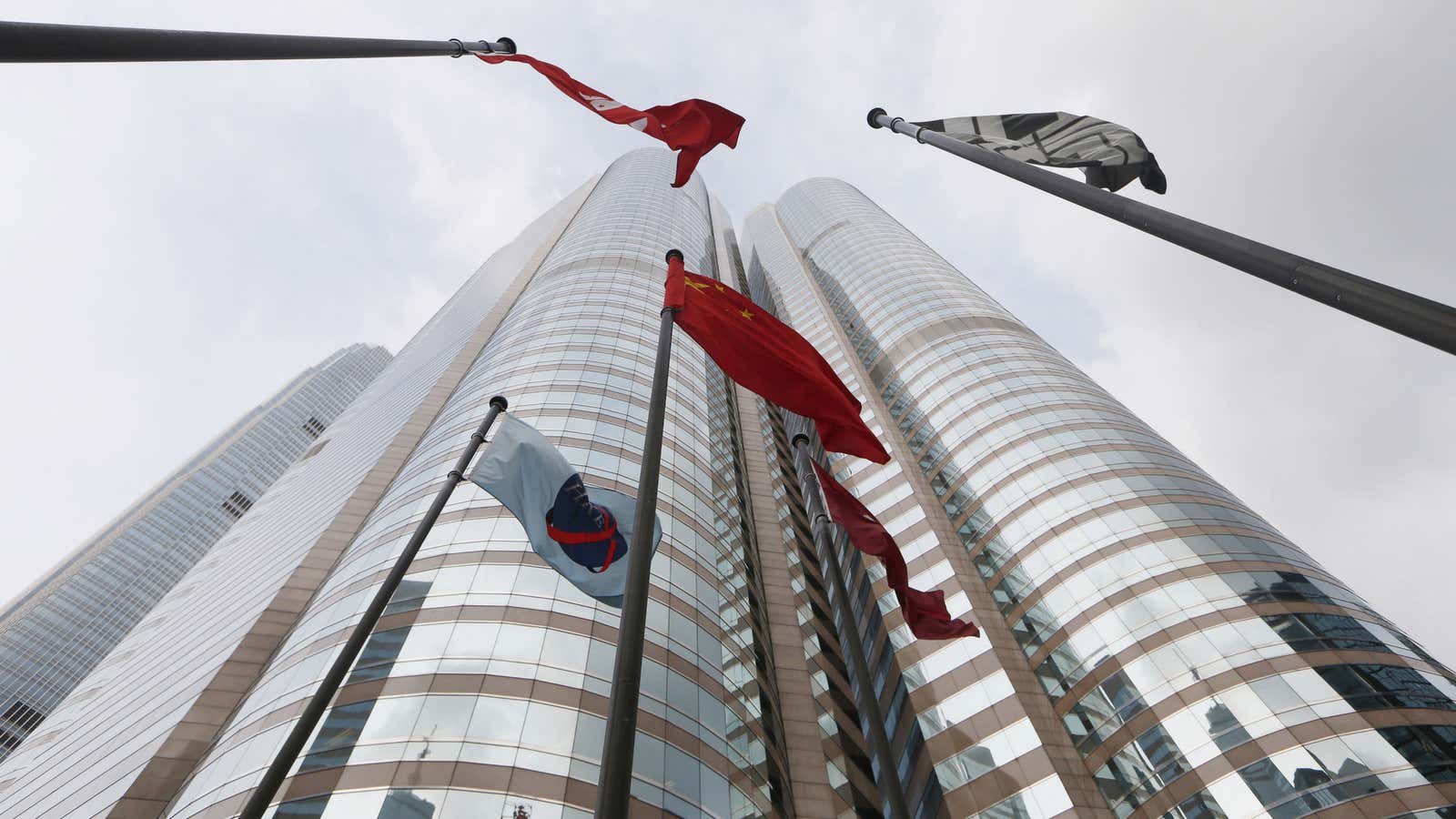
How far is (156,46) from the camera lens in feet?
25.4

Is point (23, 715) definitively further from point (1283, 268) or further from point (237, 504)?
point (1283, 268)

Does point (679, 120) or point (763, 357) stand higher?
point (679, 120)

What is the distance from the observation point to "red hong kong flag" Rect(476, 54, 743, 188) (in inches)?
591

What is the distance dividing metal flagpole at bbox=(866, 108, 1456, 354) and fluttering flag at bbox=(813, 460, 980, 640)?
23.4 feet

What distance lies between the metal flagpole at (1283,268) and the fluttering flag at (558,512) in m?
8.92

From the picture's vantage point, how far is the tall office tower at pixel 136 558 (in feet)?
404

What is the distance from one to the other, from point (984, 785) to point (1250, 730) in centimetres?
1077

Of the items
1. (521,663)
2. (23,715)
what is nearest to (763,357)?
(521,663)

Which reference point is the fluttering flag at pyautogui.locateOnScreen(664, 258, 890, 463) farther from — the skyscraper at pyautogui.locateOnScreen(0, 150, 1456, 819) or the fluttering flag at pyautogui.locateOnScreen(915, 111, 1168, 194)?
the fluttering flag at pyautogui.locateOnScreen(915, 111, 1168, 194)

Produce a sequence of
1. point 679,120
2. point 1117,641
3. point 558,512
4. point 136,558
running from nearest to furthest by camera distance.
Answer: point 558,512
point 679,120
point 1117,641
point 136,558

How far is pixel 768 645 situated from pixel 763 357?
25.5 metres

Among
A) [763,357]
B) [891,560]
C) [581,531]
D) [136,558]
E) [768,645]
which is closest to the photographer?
[581,531]

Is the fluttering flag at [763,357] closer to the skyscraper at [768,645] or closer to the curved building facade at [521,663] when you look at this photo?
the skyscraper at [768,645]

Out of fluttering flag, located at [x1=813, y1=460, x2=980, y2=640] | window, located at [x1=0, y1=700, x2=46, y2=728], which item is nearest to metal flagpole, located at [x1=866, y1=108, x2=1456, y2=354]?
fluttering flag, located at [x1=813, y1=460, x2=980, y2=640]
